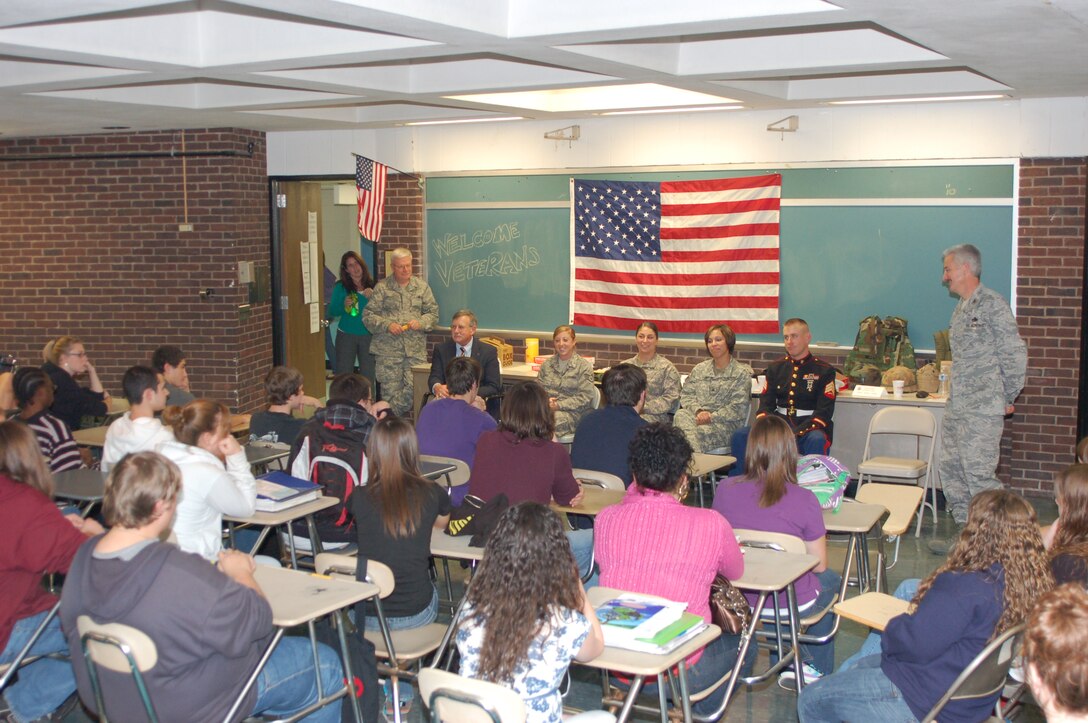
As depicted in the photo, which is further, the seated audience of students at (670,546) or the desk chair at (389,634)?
the desk chair at (389,634)

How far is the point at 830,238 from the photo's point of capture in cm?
826

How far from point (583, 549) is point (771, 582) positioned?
112cm

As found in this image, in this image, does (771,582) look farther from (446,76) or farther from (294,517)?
(446,76)

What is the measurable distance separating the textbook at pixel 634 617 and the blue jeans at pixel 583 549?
1162 millimetres

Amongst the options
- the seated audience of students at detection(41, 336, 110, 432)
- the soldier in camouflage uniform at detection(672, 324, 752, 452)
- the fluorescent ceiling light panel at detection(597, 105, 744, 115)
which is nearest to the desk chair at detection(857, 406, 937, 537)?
→ the soldier in camouflage uniform at detection(672, 324, 752, 452)

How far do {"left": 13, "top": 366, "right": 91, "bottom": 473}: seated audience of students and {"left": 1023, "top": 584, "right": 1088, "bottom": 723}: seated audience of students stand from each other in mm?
4808

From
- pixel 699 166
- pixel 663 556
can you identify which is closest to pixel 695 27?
Answer: pixel 663 556

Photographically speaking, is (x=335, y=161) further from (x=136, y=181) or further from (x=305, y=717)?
(x=305, y=717)

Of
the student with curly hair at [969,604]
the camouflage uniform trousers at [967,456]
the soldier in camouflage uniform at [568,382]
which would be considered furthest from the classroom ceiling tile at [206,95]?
the student with curly hair at [969,604]

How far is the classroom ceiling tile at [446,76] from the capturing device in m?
6.30

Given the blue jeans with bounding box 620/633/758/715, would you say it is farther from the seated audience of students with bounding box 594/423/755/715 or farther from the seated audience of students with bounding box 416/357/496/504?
the seated audience of students with bounding box 416/357/496/504

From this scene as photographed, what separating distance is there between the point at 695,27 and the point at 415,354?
17.7 ft

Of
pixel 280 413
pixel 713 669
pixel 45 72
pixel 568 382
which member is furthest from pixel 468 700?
pixel 568 382

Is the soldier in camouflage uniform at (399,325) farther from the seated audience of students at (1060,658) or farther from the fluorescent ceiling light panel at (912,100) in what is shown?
the seated audience of students at (1060,658)
